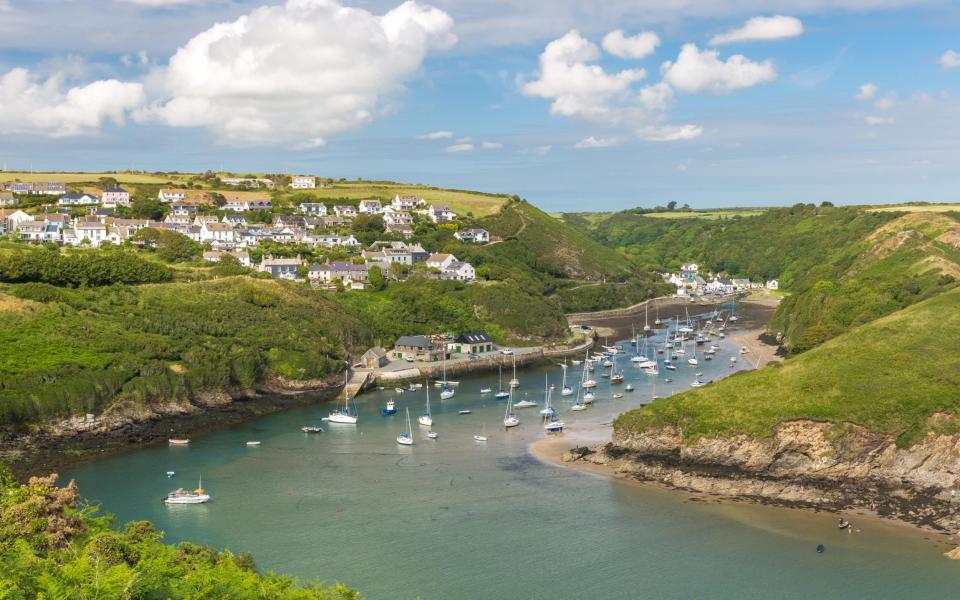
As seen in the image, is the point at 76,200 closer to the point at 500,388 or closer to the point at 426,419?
the point at 500,388

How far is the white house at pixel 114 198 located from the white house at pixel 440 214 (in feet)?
178

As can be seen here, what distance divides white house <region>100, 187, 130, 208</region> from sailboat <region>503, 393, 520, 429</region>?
9375 cm

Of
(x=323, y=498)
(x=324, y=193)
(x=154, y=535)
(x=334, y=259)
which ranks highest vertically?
(x=324, y=193)

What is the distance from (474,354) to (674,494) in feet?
161

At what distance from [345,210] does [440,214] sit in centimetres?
1824

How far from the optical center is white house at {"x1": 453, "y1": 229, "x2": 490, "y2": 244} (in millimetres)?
145250

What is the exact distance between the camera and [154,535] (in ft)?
106

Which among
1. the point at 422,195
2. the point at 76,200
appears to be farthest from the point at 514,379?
the point at 422,195

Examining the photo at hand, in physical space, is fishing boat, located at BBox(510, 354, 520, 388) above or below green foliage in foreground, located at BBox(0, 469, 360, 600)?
below

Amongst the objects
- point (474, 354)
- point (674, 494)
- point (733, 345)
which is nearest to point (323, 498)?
point (674, 494)

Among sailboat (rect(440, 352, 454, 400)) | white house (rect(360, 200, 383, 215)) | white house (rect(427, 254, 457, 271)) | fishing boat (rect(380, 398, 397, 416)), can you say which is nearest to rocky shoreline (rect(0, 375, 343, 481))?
fishing boat (rect(380, 398, 397, 416))

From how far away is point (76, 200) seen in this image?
133375 millimetres

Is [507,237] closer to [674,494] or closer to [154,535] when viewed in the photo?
[674,494]

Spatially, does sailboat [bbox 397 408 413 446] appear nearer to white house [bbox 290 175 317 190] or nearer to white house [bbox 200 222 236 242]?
white house [bbox 200 222 236 242]
